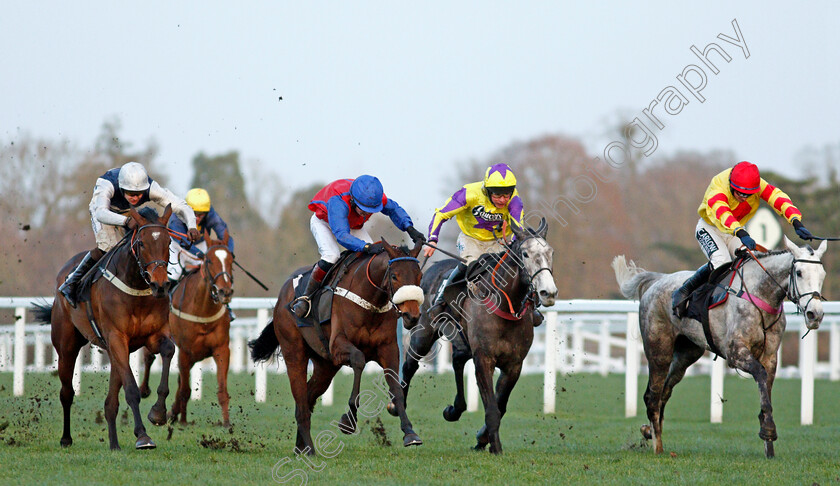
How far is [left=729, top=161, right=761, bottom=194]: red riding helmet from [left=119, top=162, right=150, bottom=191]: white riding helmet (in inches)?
182

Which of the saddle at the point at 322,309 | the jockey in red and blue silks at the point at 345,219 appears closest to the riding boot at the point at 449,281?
the jockey in red and blue silks at the point at 345,219

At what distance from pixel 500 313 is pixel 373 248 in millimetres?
1051

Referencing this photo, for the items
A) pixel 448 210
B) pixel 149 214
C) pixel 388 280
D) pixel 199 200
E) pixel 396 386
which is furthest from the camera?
pixel 199 200

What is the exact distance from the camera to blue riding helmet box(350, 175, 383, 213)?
282 inches

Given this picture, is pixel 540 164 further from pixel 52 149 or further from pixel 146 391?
pixel 146 391

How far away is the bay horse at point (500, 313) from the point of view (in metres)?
6.77

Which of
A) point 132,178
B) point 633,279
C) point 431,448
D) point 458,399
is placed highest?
point 132,178

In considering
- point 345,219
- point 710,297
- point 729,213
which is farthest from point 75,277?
point 729,213

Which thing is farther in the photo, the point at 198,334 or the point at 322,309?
the point at 198,334

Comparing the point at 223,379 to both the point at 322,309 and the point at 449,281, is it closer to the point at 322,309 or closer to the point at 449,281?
the point at 322,309

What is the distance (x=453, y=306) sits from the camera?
777 cm

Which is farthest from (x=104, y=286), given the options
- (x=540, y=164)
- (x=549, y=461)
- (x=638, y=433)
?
(x=540, y=164)

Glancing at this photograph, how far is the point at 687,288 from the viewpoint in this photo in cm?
755

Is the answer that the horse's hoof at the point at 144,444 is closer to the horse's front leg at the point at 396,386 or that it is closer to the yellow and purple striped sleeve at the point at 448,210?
the horse's front leg at the point at 396,386
